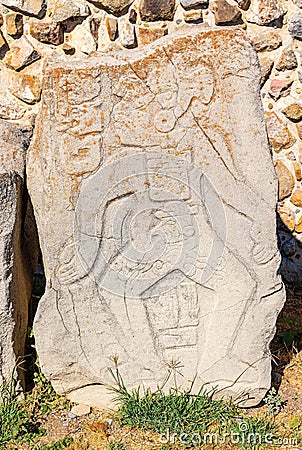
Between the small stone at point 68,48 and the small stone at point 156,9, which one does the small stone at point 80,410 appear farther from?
the small stone at point 156,9

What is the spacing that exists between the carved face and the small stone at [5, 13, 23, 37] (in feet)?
5.83

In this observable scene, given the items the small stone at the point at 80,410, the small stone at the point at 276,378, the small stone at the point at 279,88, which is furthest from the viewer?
the small stone at the point at 279,88

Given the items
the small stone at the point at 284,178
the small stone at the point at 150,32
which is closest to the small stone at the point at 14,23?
the small stone at the point at 150,32

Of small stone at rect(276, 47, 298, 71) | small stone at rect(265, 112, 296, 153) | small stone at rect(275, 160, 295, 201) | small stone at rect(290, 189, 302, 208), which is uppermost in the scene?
small stone at rect(276, 47, 298, 71)

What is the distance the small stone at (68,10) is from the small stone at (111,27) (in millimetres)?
136

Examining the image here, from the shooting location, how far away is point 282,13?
430 centimetres

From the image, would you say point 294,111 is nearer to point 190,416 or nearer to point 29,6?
→ point 29,6

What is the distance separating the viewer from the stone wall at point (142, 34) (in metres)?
4.30

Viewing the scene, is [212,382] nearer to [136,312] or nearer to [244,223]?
[136,312]

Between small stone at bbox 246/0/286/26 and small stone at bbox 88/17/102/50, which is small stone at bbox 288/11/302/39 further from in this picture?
small stone at bbox 88/17/102/50

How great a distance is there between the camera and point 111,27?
4.32 metres

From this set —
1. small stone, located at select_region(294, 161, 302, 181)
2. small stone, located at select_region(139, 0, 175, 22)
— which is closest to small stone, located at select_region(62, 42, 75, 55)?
small stone, located at select_region(139, 0, 175, 22)

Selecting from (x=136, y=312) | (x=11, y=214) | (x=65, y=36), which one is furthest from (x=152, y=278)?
(x=65, y=36)

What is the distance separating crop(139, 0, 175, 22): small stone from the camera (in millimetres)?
4285
